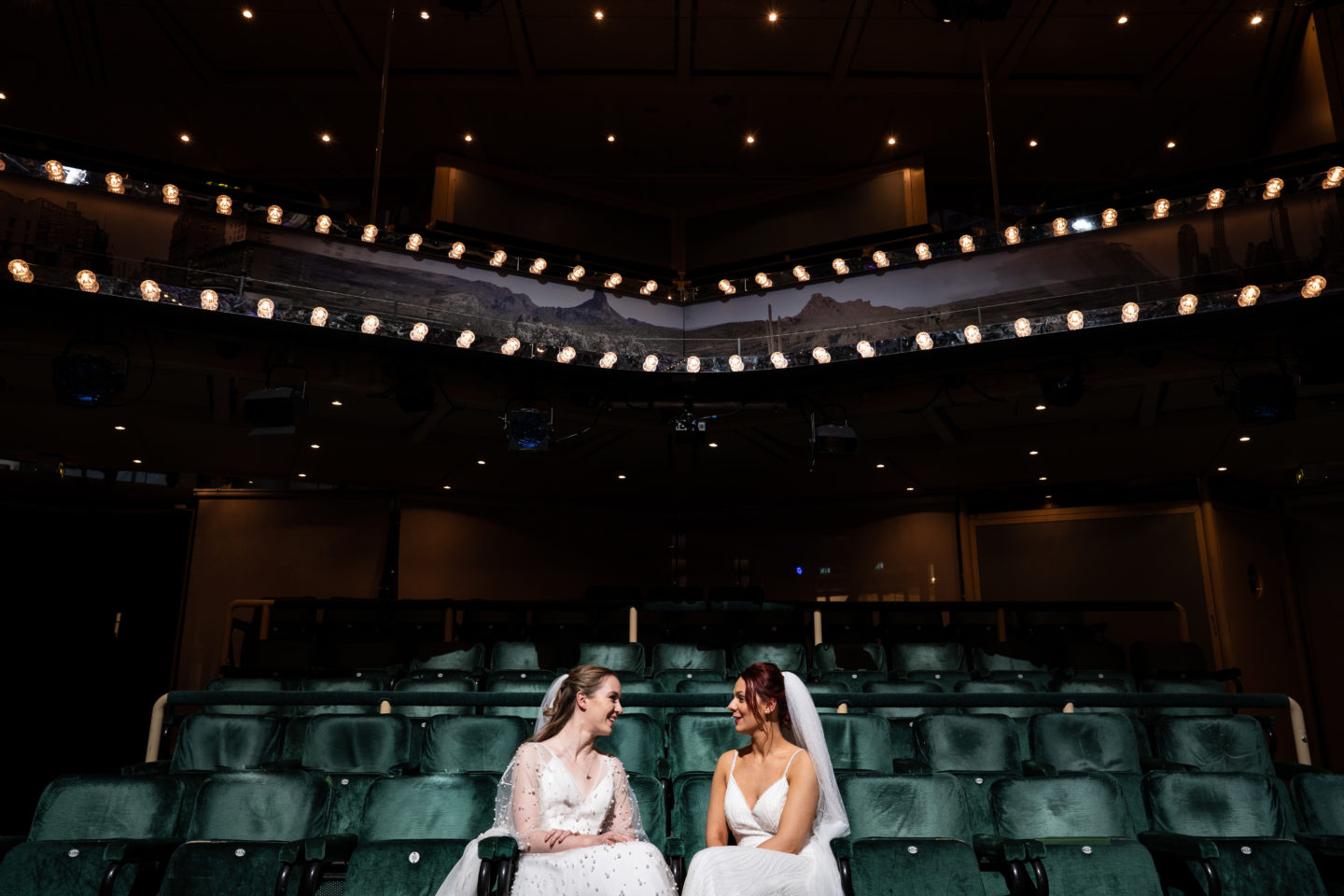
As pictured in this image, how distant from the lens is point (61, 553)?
10.8 metres

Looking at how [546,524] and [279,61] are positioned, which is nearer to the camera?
[279,61]

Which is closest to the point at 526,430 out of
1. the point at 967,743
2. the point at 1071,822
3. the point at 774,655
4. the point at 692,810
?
the point at 774,655

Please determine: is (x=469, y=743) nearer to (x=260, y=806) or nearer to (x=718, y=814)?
(x=260, y=806)

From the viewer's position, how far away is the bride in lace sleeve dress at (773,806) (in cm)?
259

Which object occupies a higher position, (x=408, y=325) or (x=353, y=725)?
(x=408, y=325)

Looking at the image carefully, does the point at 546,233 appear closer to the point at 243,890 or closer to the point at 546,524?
the point at 546,524

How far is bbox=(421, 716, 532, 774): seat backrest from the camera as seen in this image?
12.6 ft

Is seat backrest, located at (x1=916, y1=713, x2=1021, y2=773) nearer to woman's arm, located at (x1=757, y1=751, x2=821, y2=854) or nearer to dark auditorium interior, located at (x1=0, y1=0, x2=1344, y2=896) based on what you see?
dark auditorium interior, located at (x1=0, y1=0, x2=1344, y2=896)

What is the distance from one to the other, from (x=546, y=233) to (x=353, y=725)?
7561 millimetres

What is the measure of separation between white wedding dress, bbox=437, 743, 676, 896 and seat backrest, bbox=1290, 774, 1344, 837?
2771 mm

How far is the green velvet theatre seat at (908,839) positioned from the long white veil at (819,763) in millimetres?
71

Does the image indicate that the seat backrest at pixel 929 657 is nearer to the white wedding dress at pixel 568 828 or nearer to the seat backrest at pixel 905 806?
the seat backrest at pixel 905 806

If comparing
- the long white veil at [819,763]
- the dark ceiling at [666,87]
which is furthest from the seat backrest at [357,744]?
the dark ceiling at [666,87]

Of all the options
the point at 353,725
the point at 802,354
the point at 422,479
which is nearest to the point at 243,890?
the point at 353,725
